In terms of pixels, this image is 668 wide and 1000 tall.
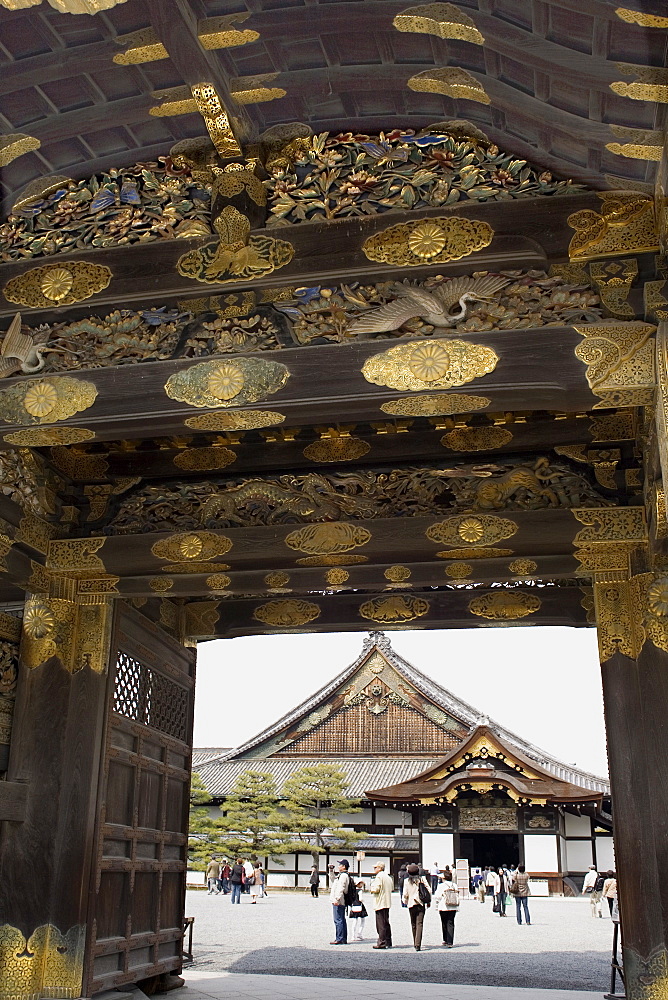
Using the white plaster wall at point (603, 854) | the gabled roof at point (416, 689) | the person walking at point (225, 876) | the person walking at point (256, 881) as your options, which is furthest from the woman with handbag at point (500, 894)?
the person walking at point (225, 876)

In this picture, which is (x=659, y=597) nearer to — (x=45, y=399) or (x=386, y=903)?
(x=45, y=399)

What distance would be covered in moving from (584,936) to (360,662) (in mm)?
16887

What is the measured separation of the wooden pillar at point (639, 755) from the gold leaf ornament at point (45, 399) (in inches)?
171

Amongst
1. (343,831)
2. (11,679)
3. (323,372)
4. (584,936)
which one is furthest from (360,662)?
(323,372)

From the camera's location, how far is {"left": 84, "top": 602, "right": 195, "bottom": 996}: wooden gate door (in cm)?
747

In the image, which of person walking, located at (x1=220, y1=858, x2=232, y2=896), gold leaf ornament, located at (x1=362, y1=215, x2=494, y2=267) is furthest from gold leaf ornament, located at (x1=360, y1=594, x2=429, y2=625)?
person walking, located at (x1=220, y1=858, x2=232, y2=896)

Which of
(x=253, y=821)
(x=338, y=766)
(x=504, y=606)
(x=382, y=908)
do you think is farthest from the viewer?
(x=338, y=766)

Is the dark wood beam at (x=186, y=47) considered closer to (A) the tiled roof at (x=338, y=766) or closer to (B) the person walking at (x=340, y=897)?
(B) the person walking at (x=340, y=897)

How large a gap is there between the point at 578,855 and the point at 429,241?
2469cm

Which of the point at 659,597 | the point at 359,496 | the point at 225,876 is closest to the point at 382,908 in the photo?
the point at 359,496

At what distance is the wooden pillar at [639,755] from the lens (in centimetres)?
643

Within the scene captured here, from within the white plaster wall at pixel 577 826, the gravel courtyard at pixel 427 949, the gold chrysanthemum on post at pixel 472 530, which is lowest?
the gravel courtyard at pixel 427 949

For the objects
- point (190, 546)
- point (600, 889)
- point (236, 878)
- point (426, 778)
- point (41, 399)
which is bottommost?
point (236, 878)

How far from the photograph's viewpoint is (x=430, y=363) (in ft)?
15.8
